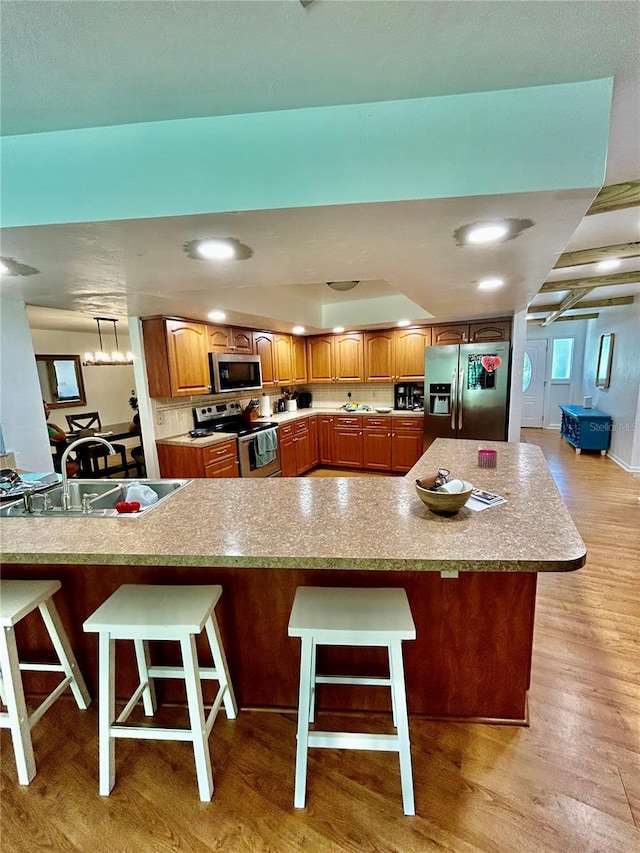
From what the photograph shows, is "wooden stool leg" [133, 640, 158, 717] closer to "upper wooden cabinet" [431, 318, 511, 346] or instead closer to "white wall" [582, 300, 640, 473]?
"upper wooden cabinet" [431, 318, 511, 346]

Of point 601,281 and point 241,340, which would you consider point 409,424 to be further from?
point 601,281

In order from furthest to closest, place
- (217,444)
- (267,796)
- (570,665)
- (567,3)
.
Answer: (217,444)
(570,665)
(267,796)
(567,3)

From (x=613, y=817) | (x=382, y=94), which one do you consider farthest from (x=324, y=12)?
(x=613, y=817)

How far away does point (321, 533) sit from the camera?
1.33 metres

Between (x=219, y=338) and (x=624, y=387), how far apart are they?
5726mm

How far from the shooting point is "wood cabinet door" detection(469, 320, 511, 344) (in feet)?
14.0

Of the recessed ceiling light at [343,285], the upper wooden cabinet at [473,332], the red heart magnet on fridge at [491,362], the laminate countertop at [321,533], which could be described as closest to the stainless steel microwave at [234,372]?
the recessed ceiling light at [343,285]

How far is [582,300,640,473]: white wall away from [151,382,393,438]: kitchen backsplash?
3.24 metres

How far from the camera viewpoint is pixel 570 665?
71.1 inches

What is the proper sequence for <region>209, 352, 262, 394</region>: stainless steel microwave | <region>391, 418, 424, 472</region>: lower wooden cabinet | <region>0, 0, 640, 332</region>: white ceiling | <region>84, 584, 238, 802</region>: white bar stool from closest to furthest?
<region>0, 0, 640, 332</region>: white ceiling
<region>84, 584, 238, 802</region>: white bar stool
<region>209, 352, 262, 394</region>: stainless steel microwave
<region>391, 418, 424, 472</region>: lower wooden cabinet

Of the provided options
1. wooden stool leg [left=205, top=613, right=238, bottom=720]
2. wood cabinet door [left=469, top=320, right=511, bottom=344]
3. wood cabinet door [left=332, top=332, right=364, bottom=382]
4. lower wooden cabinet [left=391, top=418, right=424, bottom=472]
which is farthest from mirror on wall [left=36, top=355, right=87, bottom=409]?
wood cabinet door [left=469, top=320, right=511, bottom=344]

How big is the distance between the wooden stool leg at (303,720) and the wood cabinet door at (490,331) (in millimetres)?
4133

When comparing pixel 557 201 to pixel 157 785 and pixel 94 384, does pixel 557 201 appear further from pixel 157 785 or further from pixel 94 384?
pixel 94 384

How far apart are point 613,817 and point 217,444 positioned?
11.2 feet
